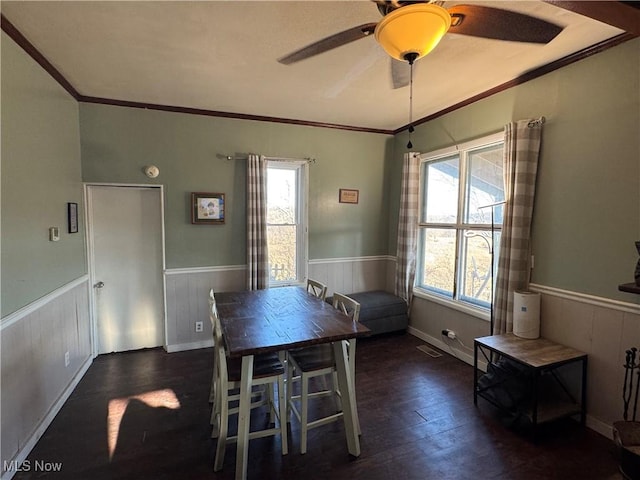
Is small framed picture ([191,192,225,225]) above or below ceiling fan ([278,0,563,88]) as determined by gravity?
below

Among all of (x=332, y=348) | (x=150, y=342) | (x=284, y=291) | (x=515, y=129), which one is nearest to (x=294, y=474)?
(x=332, y=348)

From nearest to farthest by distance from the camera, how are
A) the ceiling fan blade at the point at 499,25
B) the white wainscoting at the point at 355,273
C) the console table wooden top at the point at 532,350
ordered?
the ceiling fan blade at the point at 499,25 → the console table wooden top at the point at 532,350 → the white wainscoting at the point at 355,273

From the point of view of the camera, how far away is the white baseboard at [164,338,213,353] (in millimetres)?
3676

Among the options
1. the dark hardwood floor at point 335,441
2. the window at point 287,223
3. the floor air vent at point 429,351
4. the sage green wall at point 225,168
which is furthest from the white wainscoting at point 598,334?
the window at point 287,223

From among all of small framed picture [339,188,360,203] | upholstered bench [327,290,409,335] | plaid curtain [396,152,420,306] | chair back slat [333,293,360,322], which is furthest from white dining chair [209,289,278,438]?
small framed picture [339,188,360,203]

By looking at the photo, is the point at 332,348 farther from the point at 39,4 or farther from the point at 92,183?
the point at 92,183

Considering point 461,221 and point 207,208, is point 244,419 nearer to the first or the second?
point 207,208

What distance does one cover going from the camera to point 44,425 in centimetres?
230

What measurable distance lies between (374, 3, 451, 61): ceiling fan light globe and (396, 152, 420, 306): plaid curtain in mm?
2569

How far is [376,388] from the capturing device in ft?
9.58

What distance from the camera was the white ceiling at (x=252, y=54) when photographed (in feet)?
6.22

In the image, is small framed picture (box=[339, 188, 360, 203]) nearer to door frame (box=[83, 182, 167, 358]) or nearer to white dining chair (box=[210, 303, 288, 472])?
door frame (box=[83, 182, 167, 358])

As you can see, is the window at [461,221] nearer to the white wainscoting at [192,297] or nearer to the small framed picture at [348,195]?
the small framed picture at [348,195]

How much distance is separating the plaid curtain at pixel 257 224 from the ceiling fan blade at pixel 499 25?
2565mm
